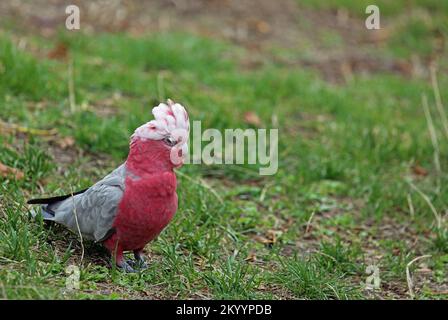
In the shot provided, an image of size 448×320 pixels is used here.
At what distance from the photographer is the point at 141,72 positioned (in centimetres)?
652

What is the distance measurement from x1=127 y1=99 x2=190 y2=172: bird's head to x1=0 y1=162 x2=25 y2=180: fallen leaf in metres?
1.08

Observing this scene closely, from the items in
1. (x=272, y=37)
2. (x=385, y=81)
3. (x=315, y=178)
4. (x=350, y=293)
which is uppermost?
(x=272, y=37)

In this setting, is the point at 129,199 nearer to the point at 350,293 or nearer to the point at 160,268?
the point at 160,268

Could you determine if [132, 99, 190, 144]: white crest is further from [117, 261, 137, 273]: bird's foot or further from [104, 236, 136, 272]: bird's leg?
[117, 261, 137, 273]: bird's foot

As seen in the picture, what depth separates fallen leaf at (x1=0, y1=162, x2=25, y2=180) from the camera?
412cm

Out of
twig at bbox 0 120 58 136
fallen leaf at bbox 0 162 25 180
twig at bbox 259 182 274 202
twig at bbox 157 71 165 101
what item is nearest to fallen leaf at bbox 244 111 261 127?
twig at bbox 157 71 165 101

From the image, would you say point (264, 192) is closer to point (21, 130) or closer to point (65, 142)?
point (65, 142)

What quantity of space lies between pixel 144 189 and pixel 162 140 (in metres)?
0.23

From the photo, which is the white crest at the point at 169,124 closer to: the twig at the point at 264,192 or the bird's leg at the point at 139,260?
the bird's leg at the point at 139,260

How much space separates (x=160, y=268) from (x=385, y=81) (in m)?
4.51

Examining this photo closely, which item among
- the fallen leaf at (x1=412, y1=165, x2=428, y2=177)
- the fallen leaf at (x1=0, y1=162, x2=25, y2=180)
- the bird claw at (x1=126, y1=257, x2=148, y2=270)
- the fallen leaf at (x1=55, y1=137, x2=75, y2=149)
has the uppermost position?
the fallen leaf at (x1=55, y1=137, x2=75, y2=149)

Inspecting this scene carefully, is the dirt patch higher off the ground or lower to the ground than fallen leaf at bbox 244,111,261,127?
higher

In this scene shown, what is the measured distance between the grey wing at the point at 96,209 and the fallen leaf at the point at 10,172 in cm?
67
